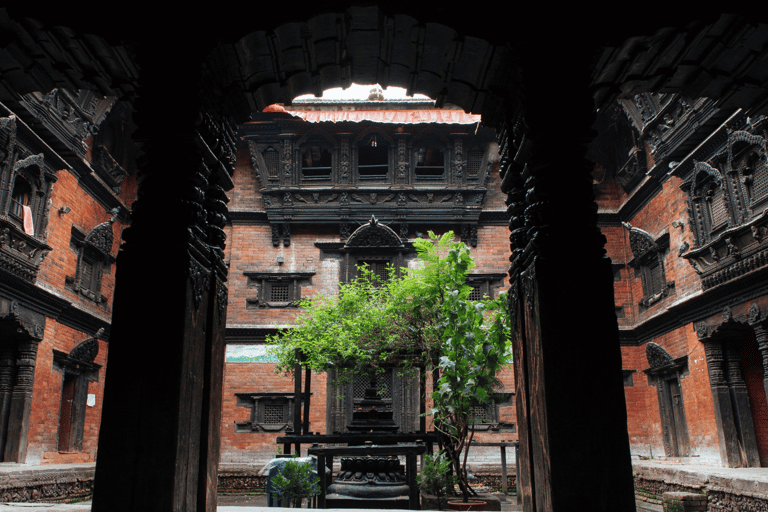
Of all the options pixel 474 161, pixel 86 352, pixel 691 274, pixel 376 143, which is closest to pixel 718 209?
pixel 691 274

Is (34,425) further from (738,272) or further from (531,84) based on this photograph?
(738,272)

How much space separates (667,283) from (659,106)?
4.02 metres

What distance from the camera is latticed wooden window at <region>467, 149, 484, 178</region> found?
1655cm

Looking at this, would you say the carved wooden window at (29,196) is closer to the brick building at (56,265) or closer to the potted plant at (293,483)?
the brick building at (56,265)

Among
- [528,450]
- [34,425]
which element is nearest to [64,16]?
[528,450]

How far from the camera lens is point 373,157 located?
17.4 metres

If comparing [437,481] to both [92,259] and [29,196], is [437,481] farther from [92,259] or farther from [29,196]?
[92,259]

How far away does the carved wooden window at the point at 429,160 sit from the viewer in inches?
654

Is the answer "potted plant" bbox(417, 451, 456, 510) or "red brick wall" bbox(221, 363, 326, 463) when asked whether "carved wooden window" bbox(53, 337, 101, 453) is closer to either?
"red brick wall" bbox(221, 363, 326, 463)

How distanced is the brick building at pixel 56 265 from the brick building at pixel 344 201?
335cm

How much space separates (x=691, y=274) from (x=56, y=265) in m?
13.4

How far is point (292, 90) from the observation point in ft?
14.6

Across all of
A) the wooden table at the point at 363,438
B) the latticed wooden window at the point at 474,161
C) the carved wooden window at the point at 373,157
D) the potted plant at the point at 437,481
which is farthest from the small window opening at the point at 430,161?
the potted plant at the point at 437,481

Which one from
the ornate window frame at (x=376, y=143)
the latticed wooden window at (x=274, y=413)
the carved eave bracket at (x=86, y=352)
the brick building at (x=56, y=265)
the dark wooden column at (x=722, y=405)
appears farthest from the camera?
the ornate window frame at (x=376, y=143)
